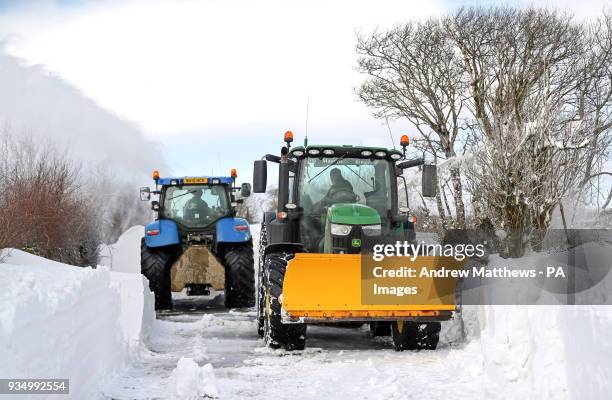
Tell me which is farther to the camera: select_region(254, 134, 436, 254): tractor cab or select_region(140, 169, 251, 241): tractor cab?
select_region(140, 169, 251, 241): tractor cab

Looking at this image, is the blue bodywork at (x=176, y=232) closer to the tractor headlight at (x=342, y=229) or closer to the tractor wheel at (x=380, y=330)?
the tractor wheel at (x=380, y=330)

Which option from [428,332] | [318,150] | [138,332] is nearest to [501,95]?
[318,150]

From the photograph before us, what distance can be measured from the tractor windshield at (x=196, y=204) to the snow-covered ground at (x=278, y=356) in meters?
4.46

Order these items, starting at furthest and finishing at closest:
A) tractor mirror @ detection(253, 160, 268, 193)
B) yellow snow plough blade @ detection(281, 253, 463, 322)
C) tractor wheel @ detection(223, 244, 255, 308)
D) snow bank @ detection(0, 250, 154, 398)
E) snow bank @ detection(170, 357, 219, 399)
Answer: tractor wheel @ detection(223, 244, 255, 308), tractor mirror @ detection(253, 160, 268, 193), yellow snow plough blade @ detection(281, 253, 463, 322), snow bank @ detection(170, 357, 219, 399), snow bank @ detection(0, 250, 154, 398)

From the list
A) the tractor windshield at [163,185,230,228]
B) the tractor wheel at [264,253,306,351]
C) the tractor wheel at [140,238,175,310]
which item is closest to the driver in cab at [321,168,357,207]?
the tractor wheel at [264,253,306,351]

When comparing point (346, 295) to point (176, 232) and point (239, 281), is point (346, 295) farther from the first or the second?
point (176, 232)

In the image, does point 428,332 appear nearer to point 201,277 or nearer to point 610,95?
point 201,277

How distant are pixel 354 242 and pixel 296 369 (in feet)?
5.44

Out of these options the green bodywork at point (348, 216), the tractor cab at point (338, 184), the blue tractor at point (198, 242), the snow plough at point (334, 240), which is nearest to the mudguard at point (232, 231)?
the blue tractor at point (198, 242)

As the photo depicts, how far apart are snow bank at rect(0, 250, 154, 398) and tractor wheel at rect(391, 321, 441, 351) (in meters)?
2.68

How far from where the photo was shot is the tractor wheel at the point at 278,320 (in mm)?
7645

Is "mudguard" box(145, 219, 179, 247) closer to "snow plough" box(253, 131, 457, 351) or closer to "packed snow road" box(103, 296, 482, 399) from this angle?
"packed snow road" box(103, 296, 482, 399)

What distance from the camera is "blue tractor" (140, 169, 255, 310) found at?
12.3 m

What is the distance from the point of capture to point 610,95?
18.3 m
